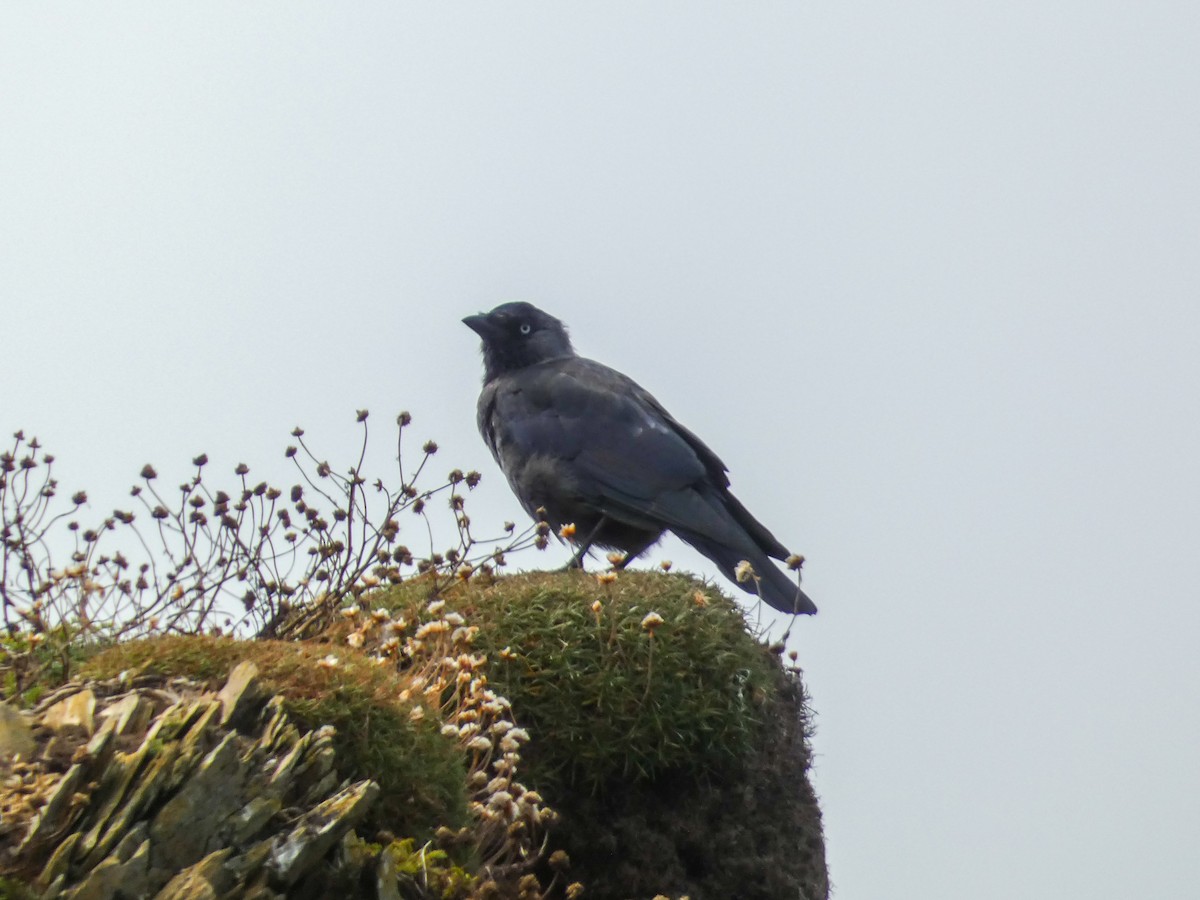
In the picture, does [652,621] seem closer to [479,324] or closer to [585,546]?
[585,546]

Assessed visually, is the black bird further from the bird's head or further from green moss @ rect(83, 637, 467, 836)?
green moss @ rect(83, 637, 467, 836)

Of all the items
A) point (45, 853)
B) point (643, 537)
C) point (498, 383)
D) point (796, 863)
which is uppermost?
point (498, 383)

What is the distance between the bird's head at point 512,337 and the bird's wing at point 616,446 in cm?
58

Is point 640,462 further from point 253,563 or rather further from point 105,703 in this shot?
point 105,703

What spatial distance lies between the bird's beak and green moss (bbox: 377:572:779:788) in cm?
368

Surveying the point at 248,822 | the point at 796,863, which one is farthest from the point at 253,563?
the point at 796,863

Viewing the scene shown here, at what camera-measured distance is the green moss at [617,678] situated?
20.0 ft

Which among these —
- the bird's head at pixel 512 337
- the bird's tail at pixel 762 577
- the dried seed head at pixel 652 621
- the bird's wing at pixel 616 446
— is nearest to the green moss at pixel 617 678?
the dried seed head at pixel 652 621

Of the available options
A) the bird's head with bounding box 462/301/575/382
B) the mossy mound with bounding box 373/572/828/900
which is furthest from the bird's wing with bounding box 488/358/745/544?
the mossy mound with bounding box 373/572/828/900

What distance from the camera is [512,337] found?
994cm

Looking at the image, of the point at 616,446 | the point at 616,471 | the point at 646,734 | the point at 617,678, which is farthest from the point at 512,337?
the point at 646,734

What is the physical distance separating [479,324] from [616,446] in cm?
178

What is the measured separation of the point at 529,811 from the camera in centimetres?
517

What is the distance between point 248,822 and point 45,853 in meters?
0.55
